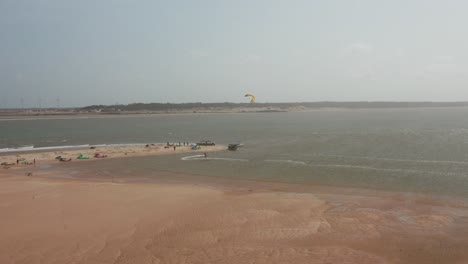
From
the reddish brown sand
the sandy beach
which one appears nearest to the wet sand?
the reddish brown sand

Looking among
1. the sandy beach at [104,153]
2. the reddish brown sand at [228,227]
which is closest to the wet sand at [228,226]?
the reddish brown sand at [228,227]

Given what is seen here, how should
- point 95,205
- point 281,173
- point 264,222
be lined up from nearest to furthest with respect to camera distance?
point 264,222 < point 95,205 < point 281,173

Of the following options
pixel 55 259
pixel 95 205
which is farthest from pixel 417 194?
pixel 55 259

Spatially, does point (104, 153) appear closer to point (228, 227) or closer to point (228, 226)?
point (228, 226)

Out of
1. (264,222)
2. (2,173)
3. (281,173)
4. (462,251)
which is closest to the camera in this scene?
(462,251)

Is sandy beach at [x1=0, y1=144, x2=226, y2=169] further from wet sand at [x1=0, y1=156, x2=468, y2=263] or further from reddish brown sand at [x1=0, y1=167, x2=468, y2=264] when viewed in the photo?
reddish brown sand at [x1=0, y1=167, x2=468, y2=264]

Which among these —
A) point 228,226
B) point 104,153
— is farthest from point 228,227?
point 104,153

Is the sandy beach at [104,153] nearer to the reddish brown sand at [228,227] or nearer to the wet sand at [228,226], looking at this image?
the wet sand at [228,226]

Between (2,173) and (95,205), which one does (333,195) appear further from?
(2,173)
